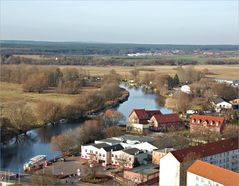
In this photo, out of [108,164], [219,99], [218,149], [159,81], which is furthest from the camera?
[159,81]

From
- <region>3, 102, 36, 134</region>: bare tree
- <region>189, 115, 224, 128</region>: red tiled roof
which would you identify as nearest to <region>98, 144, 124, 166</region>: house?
<region>3, 102, 36, 134</region>: bare tree

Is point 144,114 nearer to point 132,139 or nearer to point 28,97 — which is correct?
point 132,139

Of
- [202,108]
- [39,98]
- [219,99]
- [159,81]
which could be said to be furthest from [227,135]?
[159,81]

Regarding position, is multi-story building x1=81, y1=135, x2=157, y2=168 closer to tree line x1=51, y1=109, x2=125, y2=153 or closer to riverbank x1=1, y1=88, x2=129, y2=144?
tree line x1=51, y1=109, x2=125, y2=153

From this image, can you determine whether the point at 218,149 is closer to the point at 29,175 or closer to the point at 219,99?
the point at 29,175

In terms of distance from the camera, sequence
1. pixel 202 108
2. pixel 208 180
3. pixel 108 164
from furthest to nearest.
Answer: pixel 202 108
pixel 108 164
pixel 208 180

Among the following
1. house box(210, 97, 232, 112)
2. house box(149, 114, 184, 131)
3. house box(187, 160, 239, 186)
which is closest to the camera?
house box(187, 160, 239, 186)

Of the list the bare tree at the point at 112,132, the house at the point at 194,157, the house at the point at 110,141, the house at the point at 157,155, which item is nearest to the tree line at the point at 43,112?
the bare tree at the point at 112,132
